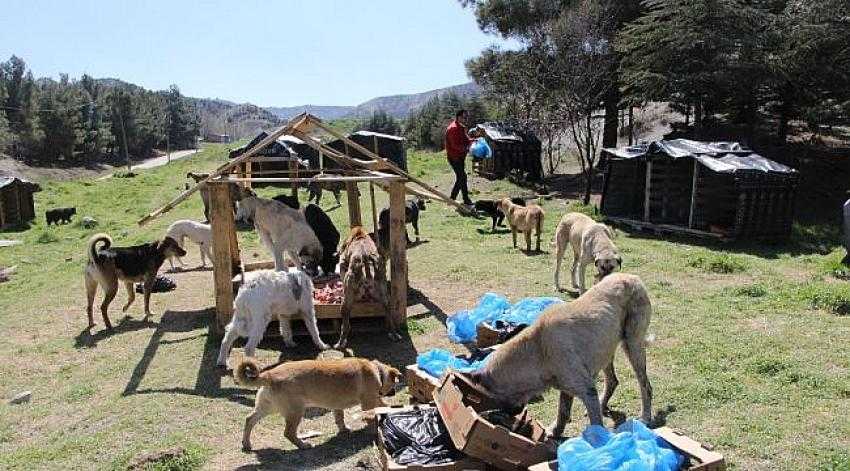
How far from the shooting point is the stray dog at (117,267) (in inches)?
403

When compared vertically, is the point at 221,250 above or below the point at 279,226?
below

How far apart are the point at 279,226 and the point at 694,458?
758 centimetres

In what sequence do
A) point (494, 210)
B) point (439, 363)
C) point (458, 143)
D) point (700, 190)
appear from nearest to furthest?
point (439, 363) < point (700, 190) < point (494, 210) < point (458, 143)

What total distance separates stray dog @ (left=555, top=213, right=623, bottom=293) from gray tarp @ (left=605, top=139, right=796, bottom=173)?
204 inches

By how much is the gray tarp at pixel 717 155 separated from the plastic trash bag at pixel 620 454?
1123cm

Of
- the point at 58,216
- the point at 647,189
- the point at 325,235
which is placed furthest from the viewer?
the point at 58,216

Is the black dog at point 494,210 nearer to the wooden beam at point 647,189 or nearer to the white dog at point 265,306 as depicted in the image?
the wooden beam at point 647,189

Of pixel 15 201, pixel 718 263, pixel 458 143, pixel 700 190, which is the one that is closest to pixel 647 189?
pixel 700 190

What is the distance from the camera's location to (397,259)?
936cm

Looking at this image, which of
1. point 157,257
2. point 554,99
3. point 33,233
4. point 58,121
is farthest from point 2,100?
point 157,257

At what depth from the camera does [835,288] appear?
9602 mm

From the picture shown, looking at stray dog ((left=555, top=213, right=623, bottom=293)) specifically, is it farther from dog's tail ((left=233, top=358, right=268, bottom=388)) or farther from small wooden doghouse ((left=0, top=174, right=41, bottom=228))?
small wooden doghouse ((left=0, top=174, right=41, bottom=228))

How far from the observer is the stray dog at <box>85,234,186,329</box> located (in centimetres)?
1023

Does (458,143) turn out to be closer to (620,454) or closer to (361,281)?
(361,281)
